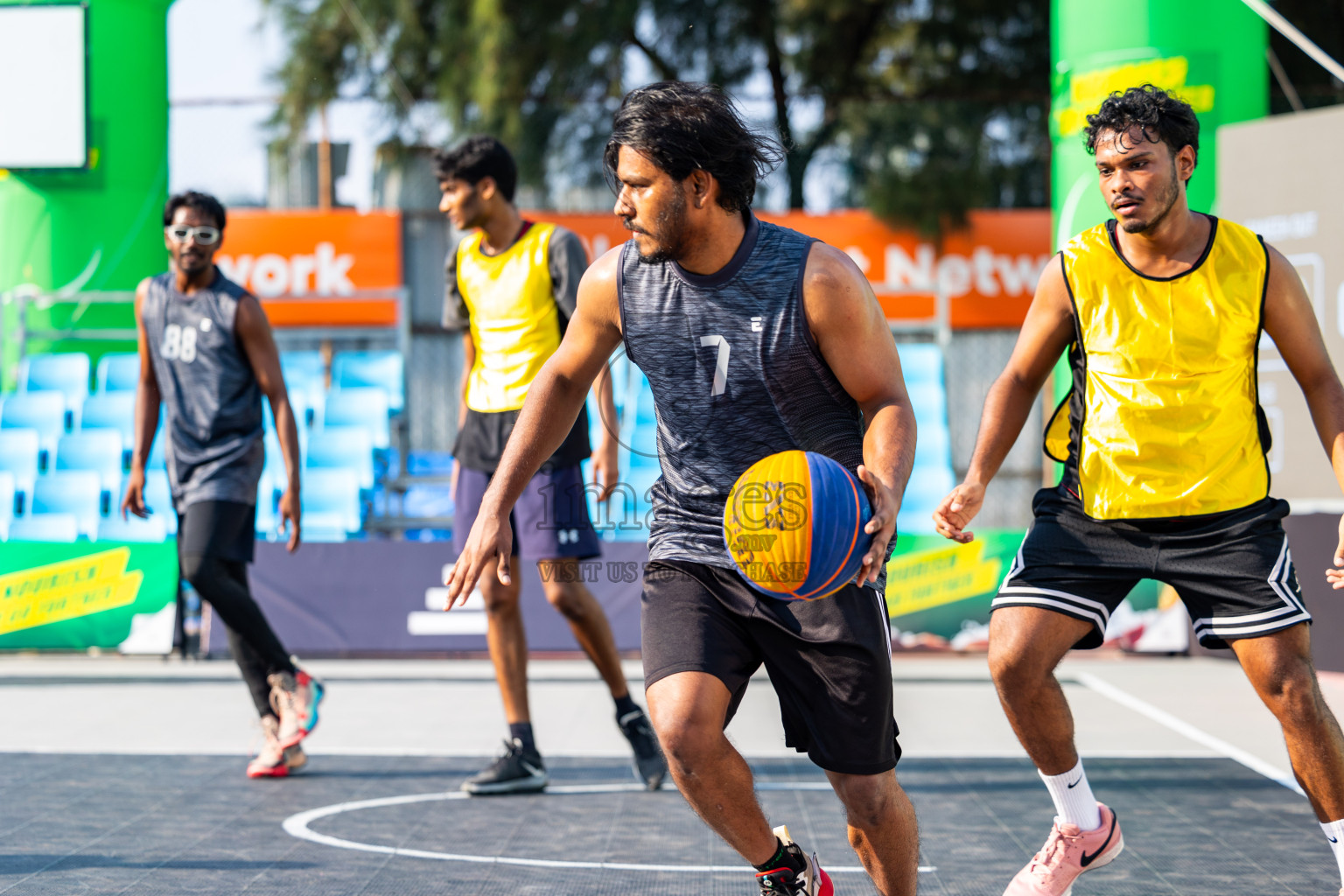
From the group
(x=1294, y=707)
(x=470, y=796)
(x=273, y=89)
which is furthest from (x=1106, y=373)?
(x=273, y=89)

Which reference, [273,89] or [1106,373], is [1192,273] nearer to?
[1106,373]

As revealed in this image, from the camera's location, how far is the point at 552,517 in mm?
5156

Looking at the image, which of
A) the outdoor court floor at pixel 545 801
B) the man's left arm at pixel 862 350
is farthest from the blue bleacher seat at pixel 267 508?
the man's left arm at pixel 862 350

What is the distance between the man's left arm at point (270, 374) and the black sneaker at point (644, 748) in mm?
1462

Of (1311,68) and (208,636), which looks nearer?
(208,636)

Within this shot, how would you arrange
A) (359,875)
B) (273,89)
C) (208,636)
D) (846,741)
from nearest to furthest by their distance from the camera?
(846,741), (359,875), (208,636), (273,89)

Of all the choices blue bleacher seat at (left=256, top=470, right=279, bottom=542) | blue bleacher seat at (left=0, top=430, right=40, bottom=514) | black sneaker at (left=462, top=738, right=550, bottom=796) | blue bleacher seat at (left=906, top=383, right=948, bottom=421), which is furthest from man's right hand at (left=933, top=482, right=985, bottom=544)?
blue bleacher seat at (left=0, top=430, right=40, bottom=514)

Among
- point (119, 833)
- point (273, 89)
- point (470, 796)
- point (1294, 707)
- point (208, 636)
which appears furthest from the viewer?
point (273, 89)

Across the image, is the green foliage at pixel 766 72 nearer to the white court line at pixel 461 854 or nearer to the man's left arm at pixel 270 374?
the man's left arm at pixel 270 374

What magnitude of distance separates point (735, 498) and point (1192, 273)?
1451mm

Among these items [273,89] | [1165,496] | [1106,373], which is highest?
[273,89]

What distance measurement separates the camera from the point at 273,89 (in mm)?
14180

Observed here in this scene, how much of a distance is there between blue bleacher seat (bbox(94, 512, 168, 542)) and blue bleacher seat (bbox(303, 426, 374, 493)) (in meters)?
1.10

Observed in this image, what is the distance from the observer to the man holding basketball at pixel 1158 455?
343 centimetres
